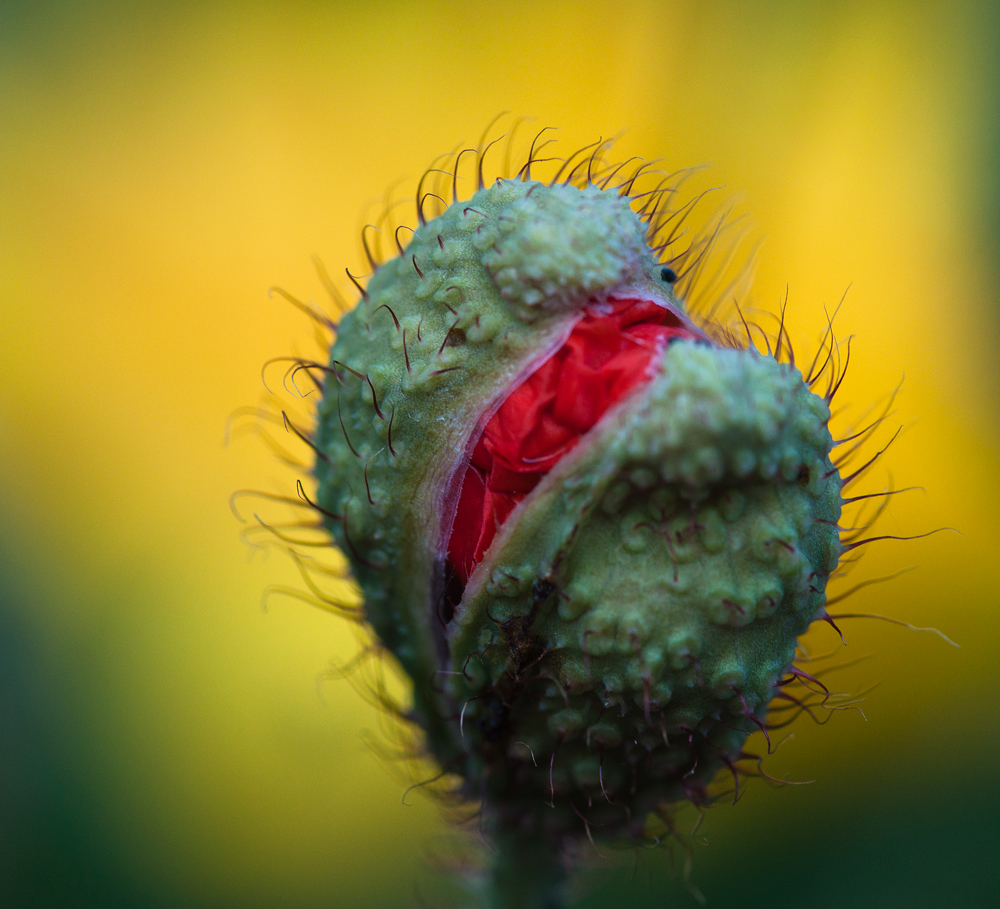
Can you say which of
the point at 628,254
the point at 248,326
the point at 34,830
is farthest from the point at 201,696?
the point at 628,254

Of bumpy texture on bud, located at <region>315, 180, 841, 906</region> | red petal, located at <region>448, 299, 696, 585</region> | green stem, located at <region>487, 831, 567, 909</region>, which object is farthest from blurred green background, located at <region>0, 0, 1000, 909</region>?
red petal, located at <region>448, 299, 696, 585</region>

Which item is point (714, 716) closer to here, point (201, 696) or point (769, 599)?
point (769, 599)

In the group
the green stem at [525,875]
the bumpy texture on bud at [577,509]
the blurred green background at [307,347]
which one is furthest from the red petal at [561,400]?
the blurred green background at [307,347]

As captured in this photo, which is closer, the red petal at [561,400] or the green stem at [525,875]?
the red petal at [561,400]

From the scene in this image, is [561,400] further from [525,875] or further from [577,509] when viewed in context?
[525,875]

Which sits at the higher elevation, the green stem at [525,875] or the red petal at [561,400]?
the red petal at [561,400]

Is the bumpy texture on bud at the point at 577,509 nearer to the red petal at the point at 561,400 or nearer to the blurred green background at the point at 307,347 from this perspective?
the red petal at the point at 561,400

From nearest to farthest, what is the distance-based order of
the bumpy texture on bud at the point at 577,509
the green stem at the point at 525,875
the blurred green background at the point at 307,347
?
the bumpy texture on bud at the point at 577,509, the green stem at the point at 525,875, the blurred green background at the point at 307,347
